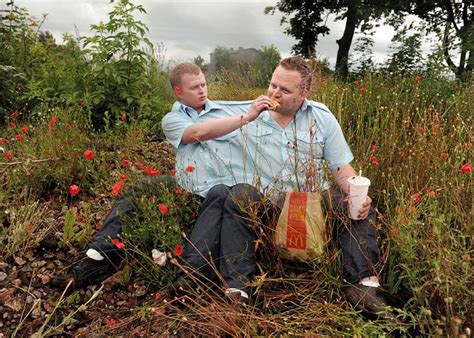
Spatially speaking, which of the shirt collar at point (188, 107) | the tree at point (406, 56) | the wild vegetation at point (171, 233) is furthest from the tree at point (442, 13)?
the shirt collar at point (188, 107)

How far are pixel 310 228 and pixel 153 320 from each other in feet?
3.20

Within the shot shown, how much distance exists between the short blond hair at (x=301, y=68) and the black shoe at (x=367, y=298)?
4.02ft

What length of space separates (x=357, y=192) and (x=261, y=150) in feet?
2.47

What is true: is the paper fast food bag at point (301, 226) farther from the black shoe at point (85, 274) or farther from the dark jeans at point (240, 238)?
the black shoe at point (85, 274)

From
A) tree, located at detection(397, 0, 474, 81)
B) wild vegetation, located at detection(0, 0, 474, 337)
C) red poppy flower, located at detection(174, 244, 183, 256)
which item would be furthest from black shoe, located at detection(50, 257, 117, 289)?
tree, located at detection(397, 0, 474, 81)

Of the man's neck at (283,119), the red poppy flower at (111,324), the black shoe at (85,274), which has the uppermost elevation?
the man's neck at (283,119)

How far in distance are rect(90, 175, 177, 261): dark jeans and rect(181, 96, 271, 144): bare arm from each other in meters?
0.36

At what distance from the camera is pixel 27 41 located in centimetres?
616

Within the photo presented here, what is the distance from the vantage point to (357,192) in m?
2.30

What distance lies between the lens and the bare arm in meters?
2.55

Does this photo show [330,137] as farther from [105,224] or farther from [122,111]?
[122,111]

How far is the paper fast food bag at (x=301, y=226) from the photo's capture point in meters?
2.37

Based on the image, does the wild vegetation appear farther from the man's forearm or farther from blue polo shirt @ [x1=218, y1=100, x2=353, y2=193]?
the man's forearm

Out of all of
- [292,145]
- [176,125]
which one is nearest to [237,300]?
A: [292,145]
